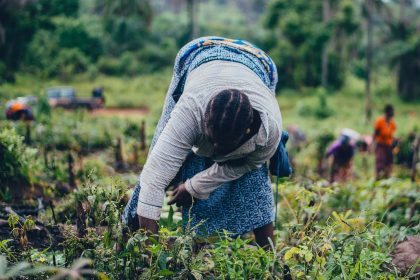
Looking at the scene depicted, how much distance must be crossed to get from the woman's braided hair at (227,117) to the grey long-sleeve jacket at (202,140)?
0.11m

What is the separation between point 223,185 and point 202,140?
0.35m

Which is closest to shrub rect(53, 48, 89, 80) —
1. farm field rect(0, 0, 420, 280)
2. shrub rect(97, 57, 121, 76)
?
shrub rect(97, 57, 121, 76)

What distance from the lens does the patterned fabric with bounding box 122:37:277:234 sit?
2412 mm

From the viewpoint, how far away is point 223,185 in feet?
8.05

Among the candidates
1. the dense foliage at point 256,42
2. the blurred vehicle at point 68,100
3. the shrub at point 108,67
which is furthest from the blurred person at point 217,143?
the shrub at point 108,67

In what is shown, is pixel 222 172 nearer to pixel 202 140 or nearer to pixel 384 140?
pixel 202 140

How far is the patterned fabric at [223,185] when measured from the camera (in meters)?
2.41

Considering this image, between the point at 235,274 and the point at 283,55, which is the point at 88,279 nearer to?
the point at 235,274

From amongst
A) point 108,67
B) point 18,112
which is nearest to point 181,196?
point 18,112

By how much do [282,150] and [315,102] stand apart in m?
18.2

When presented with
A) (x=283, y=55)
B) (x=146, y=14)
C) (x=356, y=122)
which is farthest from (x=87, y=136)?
(x=283, y=55)

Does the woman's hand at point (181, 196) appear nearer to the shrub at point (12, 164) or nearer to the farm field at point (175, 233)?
the farm field at point (175, 233)

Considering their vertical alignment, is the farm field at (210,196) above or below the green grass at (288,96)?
above

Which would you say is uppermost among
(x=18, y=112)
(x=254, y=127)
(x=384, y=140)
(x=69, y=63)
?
(x=254, y=127)
